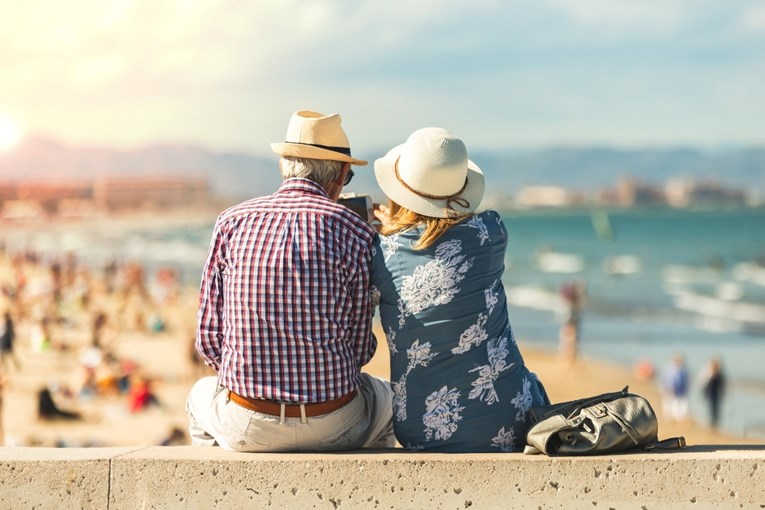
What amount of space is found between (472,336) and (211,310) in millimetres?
782

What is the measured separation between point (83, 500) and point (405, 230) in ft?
3.80

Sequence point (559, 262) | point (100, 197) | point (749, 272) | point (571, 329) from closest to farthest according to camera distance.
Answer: point (571, 329) → point (749, 272) → point (559, 262) → point (100, 197)

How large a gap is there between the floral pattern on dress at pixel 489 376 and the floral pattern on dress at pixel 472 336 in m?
0.04

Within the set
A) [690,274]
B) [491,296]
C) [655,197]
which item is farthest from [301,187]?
[655,197]

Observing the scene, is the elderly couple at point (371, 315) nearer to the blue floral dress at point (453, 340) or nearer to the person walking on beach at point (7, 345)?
the blue floral dress at point (453, 340)

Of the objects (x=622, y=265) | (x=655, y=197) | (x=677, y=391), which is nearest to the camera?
(x=677, y=391)

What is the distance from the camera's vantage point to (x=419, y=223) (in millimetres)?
3096

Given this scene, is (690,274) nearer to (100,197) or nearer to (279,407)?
(279,407)

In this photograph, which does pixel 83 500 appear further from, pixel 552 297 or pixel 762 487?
pixel 552 297

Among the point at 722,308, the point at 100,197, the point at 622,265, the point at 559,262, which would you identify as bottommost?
the point at 100,197

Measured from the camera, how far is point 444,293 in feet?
9.92

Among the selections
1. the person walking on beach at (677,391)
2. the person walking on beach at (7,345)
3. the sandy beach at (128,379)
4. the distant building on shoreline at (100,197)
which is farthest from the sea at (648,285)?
the distant building on shoreline at (100,197)

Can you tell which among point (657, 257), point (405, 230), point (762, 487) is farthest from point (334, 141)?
point (657, 257)

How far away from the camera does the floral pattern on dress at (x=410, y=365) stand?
120 inches
